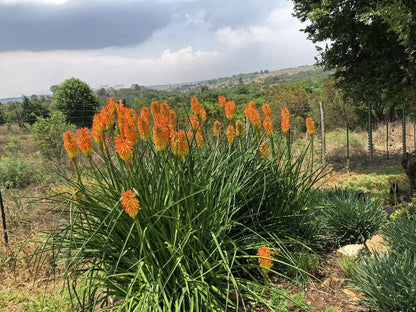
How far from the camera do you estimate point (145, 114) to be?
2.18m

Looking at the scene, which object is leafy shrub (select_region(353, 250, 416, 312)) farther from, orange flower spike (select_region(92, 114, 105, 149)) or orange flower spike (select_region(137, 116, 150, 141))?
orange flower spike (select_region(92, 114, 105, 149))

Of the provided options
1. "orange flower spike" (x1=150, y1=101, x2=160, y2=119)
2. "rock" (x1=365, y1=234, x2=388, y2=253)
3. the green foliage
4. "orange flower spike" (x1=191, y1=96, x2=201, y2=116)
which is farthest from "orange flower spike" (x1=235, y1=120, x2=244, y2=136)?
the green foliage

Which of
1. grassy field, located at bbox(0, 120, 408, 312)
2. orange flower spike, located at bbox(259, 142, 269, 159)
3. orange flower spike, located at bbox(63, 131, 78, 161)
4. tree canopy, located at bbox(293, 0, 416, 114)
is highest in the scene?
tree canopy, located at bbox(293, 0, 416, 114)

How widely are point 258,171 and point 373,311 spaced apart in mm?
1379

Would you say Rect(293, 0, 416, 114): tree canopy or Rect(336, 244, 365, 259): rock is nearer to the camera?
Rect(336, 244, 365, 259): rock

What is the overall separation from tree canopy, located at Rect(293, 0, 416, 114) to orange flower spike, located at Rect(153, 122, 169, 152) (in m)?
5.06

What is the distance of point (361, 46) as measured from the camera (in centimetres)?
758

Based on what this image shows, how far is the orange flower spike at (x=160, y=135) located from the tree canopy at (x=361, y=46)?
506 cm

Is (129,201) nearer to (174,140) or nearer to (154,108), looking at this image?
(174,140)

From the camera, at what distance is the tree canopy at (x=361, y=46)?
238 inches

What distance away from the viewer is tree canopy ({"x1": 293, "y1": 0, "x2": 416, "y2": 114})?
238 inches

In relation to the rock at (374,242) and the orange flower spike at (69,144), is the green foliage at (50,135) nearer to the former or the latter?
the orange flower spike at (69,144)

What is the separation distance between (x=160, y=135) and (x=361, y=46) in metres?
7.67

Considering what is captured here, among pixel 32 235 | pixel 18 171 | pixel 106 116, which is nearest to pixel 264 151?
pixel 106 116
